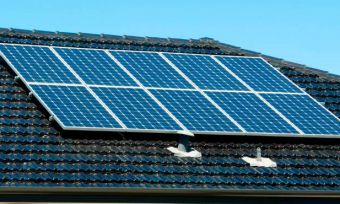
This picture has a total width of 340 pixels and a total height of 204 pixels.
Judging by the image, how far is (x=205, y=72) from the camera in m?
28.1

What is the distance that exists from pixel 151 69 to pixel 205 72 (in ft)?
5.54

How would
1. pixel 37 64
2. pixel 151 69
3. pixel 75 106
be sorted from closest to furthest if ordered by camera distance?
pixel 75 106 < pixel 37 64 < pixel 151 69

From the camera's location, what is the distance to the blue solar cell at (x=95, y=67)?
2594cm

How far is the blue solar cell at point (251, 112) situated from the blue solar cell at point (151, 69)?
1.10 m

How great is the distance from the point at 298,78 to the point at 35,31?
7958 mm

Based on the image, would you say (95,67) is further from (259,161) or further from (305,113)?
(305,113)

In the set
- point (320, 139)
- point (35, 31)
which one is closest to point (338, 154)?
point (320, 139)

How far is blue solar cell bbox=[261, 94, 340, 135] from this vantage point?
1021 inches

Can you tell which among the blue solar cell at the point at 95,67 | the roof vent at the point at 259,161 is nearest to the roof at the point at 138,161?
the roof vent at the point at 259,161

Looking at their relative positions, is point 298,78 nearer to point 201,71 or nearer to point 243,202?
point 201,71

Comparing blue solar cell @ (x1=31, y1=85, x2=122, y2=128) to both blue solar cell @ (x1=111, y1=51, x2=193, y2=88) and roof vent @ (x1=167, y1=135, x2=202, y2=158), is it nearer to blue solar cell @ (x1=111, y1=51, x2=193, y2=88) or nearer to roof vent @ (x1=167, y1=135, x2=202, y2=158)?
roof vent @ (x1=167, y1=135, x2=202, y2=158)

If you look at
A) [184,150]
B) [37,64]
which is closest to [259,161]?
[184,150]

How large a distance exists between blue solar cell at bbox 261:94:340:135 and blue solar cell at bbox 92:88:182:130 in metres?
3.69

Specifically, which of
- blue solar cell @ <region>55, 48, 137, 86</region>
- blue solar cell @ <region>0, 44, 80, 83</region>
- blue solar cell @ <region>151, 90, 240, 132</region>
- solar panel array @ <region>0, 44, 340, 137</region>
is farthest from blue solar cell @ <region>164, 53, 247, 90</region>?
blue solar cell @ <region>0, 44, 80, 83</region>
